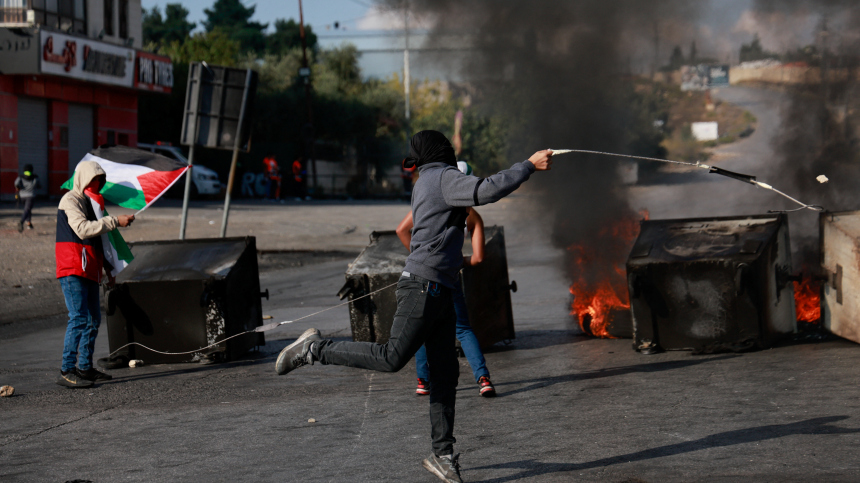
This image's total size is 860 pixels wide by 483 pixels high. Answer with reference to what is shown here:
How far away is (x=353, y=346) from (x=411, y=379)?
230 cm

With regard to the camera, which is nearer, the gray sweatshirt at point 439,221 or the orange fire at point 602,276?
the gray sweatshirt at point 439,221

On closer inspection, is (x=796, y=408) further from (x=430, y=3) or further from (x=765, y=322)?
(x=430, y=3)

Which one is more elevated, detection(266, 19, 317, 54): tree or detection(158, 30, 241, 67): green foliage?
detection(266, 19, 317, 54): tree

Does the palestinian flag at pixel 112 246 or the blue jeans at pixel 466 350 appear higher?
the palestinian flag at pixel 112 246

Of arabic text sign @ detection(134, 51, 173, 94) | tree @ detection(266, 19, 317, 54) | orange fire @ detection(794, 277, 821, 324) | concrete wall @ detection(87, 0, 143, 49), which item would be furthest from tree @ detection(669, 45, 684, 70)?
tree @ detection(266, 19, 317, 54)

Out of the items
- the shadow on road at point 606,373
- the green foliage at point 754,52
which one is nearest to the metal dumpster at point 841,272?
the shadow on road at point 606,373

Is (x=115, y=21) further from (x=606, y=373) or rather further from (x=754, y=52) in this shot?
(x=606, y=373)

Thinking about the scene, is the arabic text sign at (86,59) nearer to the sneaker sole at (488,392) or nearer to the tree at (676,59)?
the tree at (676,59)

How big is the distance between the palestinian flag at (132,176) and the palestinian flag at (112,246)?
83cm

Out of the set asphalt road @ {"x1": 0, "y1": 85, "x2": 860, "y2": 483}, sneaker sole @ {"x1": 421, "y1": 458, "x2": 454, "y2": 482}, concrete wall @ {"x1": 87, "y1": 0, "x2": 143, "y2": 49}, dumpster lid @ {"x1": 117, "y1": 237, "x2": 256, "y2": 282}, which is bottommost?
asphalt road @ {"x1": 0, "y1": 85, "x2": 860, "y2": 483}

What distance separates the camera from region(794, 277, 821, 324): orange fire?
7400 millimetres

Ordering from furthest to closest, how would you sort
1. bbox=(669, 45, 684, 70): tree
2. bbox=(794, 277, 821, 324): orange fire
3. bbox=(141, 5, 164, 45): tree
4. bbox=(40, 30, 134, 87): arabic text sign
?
bbox=(141, 5, 164, 45): tree
bbox=(40, 30, 134, 87): arabic text sign
bbox=(669, 45, 684, 70): tree
bbox=(794, 277, 821, 324): orange fire

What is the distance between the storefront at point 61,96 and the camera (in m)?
26.3

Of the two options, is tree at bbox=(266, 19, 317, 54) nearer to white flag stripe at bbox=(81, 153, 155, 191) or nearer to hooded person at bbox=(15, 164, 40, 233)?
hooded person at bbox=(15, 164, 40, 233)
